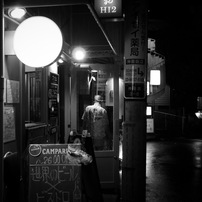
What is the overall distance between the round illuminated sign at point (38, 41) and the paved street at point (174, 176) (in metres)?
6.00

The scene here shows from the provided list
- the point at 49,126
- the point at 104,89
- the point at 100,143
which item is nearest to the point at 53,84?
the point at 49,126

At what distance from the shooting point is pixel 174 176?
12.2 metres

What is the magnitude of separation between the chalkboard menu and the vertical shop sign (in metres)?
1.67

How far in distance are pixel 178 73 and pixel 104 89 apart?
27.0 metres

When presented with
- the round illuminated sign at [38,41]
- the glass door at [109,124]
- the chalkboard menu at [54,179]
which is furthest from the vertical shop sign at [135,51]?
the glass door at [109,124]

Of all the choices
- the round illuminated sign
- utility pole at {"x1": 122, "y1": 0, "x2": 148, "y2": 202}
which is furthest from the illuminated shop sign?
the round illuminated sign

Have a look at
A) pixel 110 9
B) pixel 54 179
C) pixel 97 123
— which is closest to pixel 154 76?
pixel 97 123

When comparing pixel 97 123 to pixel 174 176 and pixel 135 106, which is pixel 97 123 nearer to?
pixel 135 106

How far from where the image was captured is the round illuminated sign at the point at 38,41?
466cm

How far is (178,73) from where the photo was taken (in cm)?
3450

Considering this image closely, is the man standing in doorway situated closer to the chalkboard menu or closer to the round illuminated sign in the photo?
the chalkboard menu

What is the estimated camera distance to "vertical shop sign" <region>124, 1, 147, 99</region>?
5160mm

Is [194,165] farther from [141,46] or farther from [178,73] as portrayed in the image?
[178,73]

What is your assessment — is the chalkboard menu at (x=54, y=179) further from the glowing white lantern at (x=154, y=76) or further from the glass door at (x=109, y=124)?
the glowing white lantern at (x=154, y=76)
